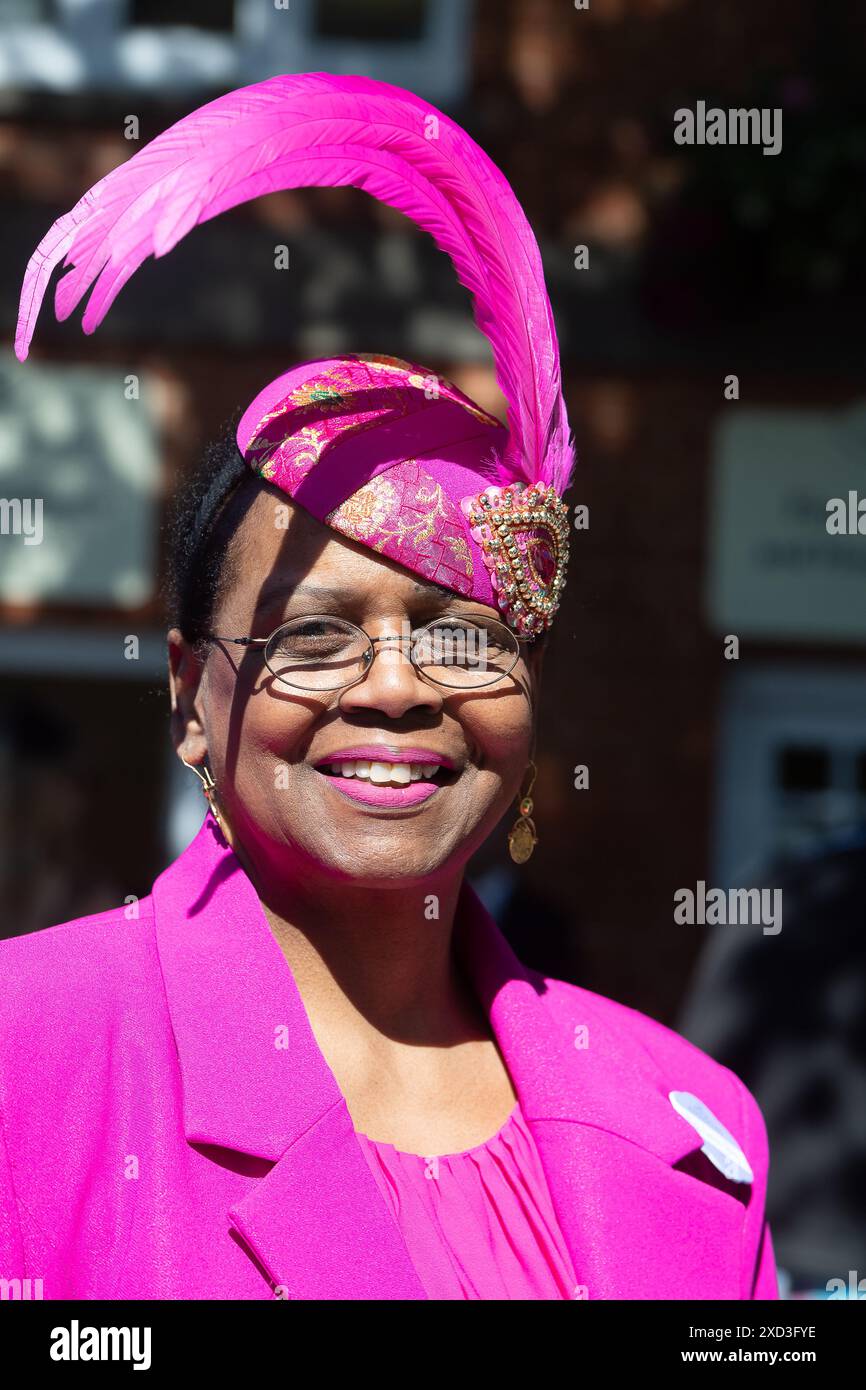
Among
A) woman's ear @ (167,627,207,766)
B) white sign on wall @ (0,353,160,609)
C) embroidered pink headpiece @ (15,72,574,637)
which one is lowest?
woman's ear @ (167,627,207,766)

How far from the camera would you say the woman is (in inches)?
69.1

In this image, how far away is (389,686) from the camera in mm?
1904

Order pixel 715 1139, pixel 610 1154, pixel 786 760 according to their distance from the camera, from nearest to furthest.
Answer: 1. pixel 610 1154
2. pixel 715 1139
3. pixel 786 760

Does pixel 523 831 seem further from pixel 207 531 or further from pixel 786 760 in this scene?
pixel 786 760

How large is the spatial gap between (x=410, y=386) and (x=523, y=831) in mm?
681

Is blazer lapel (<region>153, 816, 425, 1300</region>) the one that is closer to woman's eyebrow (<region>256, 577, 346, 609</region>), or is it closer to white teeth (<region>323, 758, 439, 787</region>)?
white teeth (<region>323, 758, 439, 787</region>)

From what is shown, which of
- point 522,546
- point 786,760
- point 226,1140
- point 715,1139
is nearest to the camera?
point 226,1140

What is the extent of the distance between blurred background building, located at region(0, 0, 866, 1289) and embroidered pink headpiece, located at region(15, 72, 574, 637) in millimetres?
4406

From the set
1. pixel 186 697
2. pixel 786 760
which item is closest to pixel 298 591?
pixel 186 697

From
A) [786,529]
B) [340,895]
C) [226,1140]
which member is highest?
[786,529]

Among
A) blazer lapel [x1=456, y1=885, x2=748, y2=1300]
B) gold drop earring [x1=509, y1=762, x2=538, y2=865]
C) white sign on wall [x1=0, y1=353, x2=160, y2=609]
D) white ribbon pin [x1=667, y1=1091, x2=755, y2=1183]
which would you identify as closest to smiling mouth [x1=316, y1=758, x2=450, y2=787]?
gold drop earring [x1=509, y1=762, x2=538, y2=865]

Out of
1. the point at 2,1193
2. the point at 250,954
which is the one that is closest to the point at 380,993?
the point at 250,954

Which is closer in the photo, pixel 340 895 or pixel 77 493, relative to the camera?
pixel 340 895
